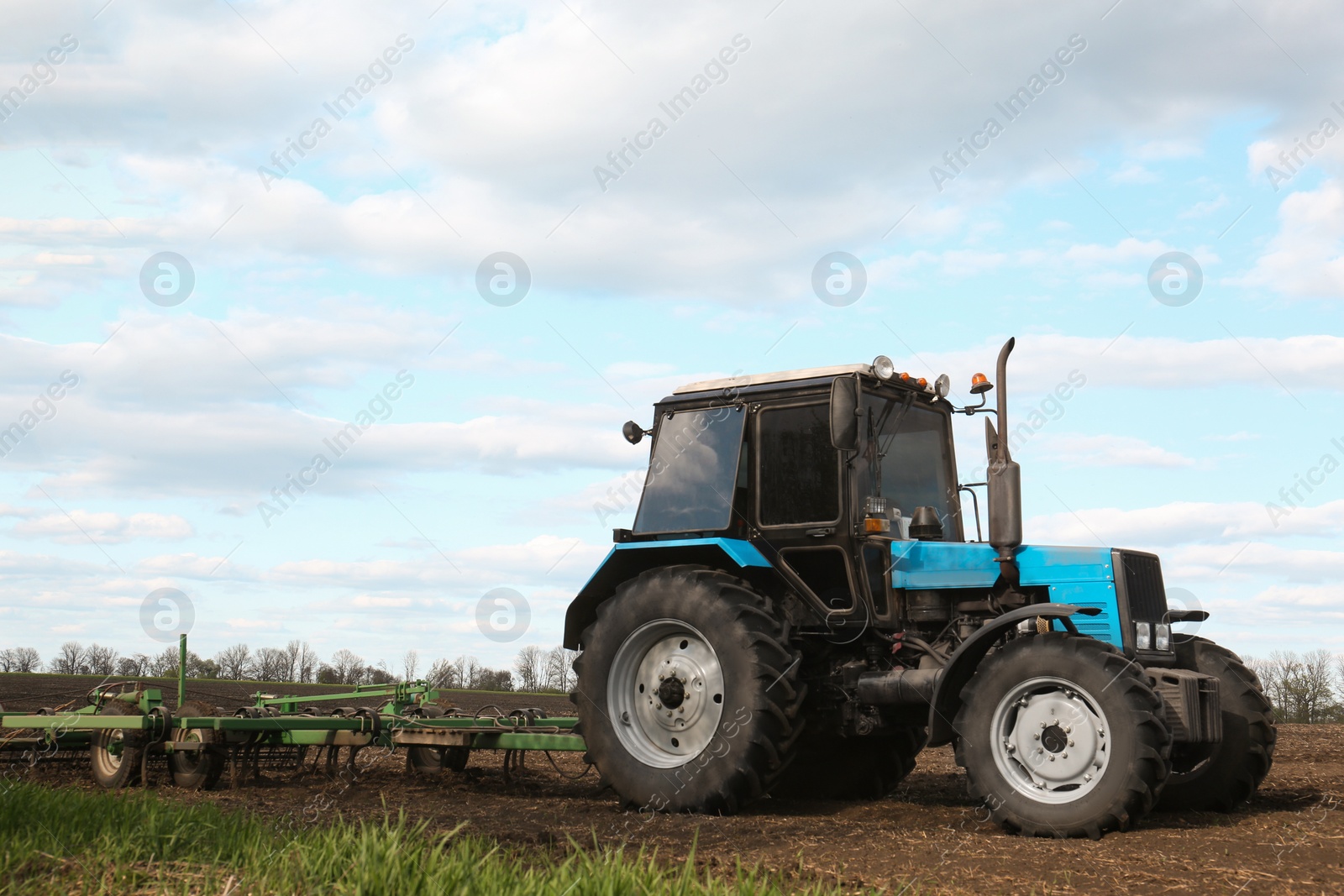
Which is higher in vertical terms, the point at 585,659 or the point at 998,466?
A: the point at 998,466

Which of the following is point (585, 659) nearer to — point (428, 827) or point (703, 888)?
point (428, 827)

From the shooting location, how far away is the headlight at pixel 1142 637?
7.11m

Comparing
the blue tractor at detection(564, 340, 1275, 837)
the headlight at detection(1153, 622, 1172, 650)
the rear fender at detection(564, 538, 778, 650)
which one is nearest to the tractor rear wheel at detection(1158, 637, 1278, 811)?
the blue tractor at detection(564, 340, 1275, 837)

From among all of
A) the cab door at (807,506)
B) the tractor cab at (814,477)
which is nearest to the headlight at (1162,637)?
the tractor cab at (814,477)

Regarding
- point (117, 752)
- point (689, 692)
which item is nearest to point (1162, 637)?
point (689, 692)

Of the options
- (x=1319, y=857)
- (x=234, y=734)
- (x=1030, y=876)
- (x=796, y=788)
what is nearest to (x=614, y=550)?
(x=796, y=788)

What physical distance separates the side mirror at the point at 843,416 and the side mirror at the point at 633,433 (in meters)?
2.12

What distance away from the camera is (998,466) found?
6.84 m

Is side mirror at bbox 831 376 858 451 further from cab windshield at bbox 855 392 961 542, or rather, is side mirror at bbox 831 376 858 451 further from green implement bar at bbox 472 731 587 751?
green implement bar at bbox 472 731 587 751

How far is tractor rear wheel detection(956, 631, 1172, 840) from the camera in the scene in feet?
19.8

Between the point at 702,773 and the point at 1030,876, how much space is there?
2.72m

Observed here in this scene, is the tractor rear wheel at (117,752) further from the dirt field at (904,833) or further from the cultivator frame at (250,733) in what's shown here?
the dirt field at (904,833)

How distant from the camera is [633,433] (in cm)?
890

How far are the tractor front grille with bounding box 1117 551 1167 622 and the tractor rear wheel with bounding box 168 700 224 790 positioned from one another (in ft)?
21.1
